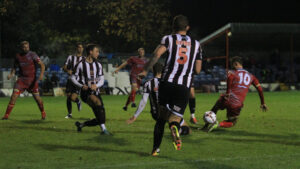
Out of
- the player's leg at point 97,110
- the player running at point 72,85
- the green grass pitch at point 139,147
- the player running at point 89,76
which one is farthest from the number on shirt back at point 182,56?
the player running at point 72,85

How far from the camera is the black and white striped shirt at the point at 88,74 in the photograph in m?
10.9

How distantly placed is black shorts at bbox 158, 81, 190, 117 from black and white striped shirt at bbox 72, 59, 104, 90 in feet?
11.5

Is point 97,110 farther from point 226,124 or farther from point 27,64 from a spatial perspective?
point 27,64

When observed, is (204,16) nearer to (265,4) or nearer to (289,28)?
(265,4)

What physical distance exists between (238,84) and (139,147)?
307 cm

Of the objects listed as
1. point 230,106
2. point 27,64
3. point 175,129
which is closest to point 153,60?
point 175,129

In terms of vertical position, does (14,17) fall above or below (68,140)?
above

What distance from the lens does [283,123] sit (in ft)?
42.4

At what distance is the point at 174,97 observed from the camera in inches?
294

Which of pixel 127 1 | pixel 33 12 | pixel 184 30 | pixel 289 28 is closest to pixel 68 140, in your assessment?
pixel 184 30

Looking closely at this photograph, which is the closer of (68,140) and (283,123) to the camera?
(68,140)

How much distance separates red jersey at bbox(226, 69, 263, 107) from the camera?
10906 mm

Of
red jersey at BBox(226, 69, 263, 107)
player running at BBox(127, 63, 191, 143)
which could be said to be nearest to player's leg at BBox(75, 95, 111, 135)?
player running at BBox(127, 63, 191, 143)

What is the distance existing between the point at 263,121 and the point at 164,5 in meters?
36.8
